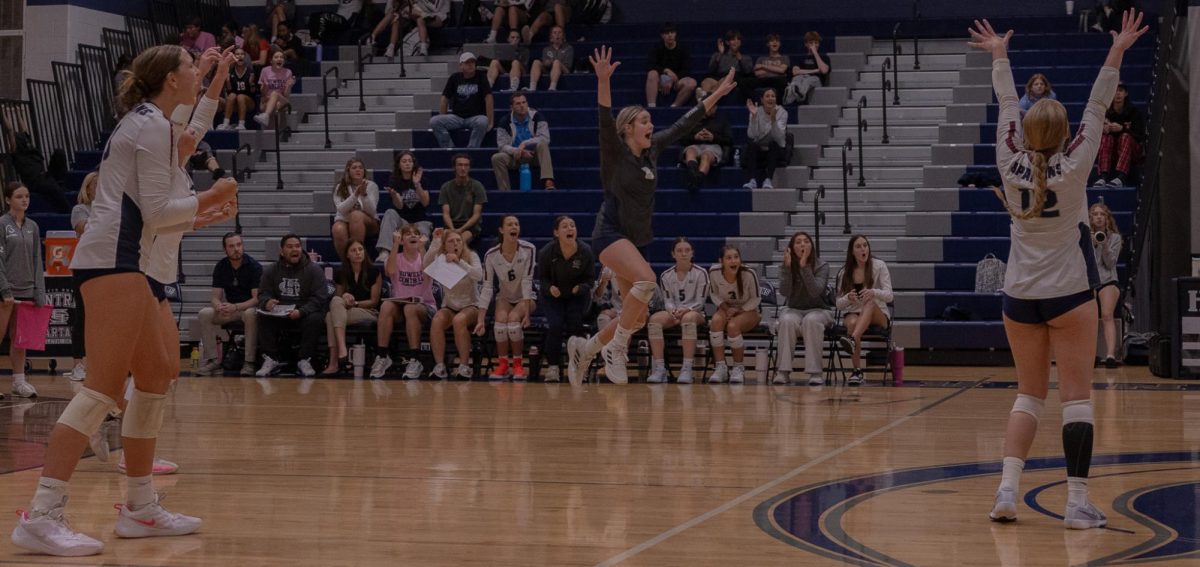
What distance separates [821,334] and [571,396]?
2.65 m

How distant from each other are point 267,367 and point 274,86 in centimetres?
609

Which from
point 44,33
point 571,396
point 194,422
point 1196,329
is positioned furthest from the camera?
point 44,33

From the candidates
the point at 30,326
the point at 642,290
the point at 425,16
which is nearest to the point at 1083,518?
the point at 642,290

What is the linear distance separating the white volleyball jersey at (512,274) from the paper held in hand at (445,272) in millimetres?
270

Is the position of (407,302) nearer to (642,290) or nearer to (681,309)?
(681,309)

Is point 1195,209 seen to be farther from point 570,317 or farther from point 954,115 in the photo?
point 570,317

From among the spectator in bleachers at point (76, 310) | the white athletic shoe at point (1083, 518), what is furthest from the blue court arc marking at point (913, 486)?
the spectator in bleachers at point (76, 310)

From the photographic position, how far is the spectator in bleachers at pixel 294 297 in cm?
1391

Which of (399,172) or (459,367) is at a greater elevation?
(399,172)

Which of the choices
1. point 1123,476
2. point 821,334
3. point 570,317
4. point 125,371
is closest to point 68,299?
point 570,317

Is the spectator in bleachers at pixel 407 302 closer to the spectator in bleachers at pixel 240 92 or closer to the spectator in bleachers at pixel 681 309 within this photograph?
the spectator in bleachers at pixel 681 309

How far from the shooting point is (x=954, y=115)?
56.9 feet

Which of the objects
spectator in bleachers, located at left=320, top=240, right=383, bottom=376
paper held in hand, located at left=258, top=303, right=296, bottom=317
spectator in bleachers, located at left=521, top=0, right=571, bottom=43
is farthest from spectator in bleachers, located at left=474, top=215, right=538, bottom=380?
spectator in bleachers, located at left=521, top=0, right=571, bottom=43

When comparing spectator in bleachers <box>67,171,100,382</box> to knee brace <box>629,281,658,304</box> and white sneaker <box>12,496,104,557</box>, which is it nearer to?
knee brace <box>629,281,658,304</box>
